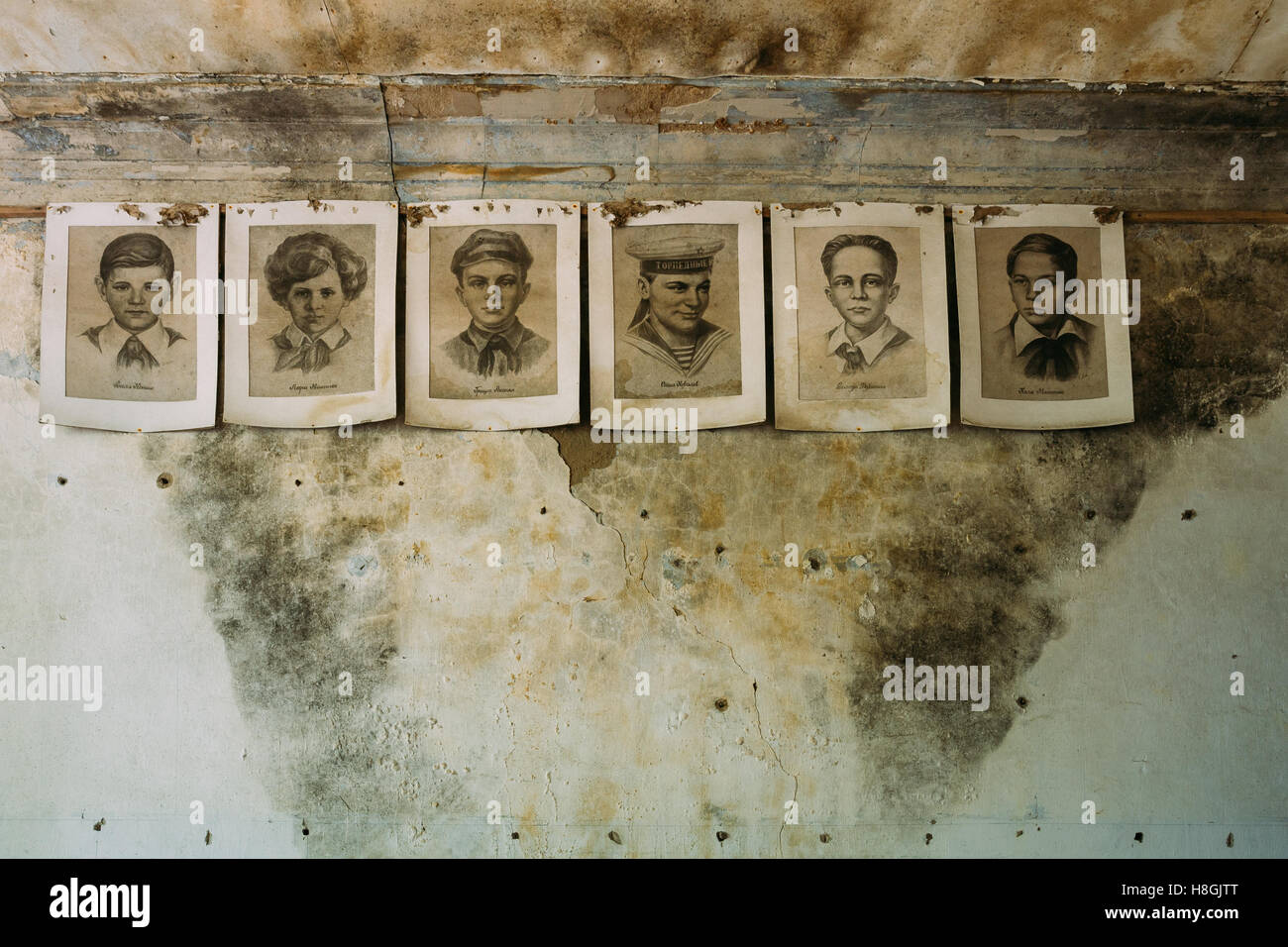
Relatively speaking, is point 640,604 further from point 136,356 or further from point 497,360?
point 136,356

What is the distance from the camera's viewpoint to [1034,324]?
11.9 feet

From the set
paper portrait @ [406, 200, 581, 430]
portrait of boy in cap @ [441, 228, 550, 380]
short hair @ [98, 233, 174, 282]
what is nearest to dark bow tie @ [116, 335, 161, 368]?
short hair @ [98, 233, 174, 282]

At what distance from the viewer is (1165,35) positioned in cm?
338

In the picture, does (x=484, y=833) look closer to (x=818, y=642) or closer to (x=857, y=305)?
(x=818, y=642)

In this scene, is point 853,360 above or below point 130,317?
below

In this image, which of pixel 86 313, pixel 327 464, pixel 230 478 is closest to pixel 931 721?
pixel 327 464

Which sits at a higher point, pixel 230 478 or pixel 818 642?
pixel 230 478

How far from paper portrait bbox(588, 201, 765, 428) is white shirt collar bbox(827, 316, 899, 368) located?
1.02ft

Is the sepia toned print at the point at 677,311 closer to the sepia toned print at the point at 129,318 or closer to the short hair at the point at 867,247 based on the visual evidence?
the short hair at the point at 867,247

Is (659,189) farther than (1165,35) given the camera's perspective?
Yes

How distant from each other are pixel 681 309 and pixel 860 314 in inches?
30.9

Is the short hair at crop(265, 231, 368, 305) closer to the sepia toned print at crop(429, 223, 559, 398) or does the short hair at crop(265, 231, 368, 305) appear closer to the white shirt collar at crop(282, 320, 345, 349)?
the white shirt collar at crop(282, 320, 345, 349)

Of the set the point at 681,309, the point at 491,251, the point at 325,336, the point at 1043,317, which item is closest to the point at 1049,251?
the point at 1043,317
